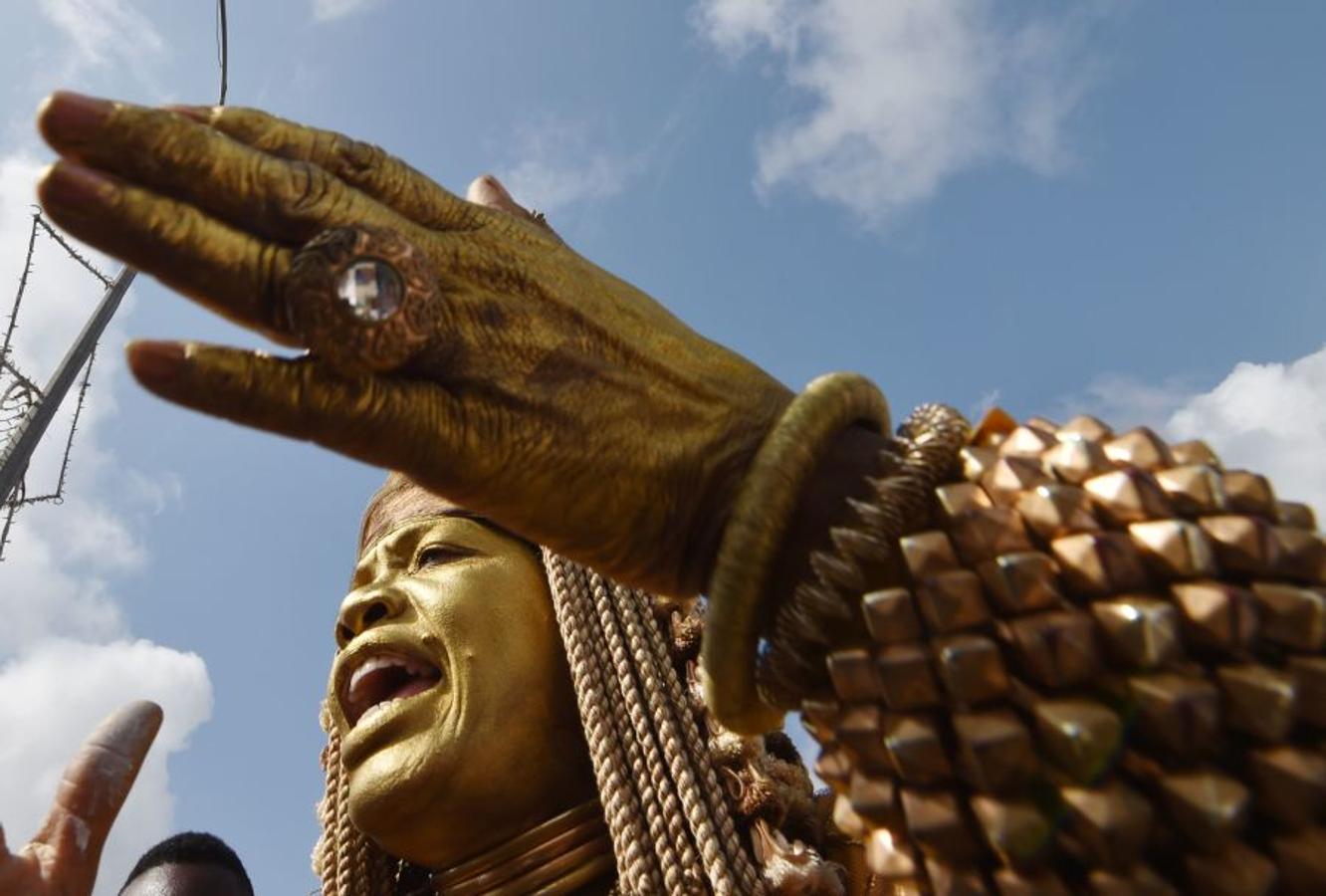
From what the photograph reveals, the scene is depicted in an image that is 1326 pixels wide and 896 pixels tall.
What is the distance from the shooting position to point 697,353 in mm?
1257

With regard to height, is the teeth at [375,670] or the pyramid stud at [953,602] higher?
the teeth at [375,670]

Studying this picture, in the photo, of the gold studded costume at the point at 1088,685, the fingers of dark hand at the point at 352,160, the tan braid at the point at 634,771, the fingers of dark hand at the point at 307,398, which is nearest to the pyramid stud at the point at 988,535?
the gold studded costume at the point at 1088,685

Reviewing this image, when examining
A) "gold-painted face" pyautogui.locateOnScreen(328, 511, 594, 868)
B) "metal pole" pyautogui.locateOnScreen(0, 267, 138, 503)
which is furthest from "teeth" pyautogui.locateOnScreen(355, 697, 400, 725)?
"metal pole" pyautogui.locateOnScreen(0, 267, 138, 503)

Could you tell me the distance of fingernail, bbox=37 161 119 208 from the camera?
35.7 inches

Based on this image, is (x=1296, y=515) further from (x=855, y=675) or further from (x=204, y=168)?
(x=204, y=168)

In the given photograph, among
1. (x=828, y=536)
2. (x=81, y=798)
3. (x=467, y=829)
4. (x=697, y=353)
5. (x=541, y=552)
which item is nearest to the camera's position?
(x=828, y=536)

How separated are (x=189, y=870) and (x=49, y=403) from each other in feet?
16.3

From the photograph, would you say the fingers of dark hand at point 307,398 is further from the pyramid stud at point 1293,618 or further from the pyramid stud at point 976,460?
the pyramid stud at point 1293,618

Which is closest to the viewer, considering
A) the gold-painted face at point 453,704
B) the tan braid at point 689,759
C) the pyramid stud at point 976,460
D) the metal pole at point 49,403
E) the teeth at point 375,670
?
the pyramid stud at point 976,460

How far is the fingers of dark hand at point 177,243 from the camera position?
3.02 ft

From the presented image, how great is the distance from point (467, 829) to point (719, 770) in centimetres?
57

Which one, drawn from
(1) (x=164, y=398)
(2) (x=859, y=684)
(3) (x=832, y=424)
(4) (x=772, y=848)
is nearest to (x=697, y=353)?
(3) (x=832, y=424)

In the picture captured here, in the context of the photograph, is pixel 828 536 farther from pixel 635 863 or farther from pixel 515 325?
pixel 635 863

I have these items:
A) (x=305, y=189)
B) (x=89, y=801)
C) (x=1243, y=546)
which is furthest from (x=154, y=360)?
(x=89, y=801)
